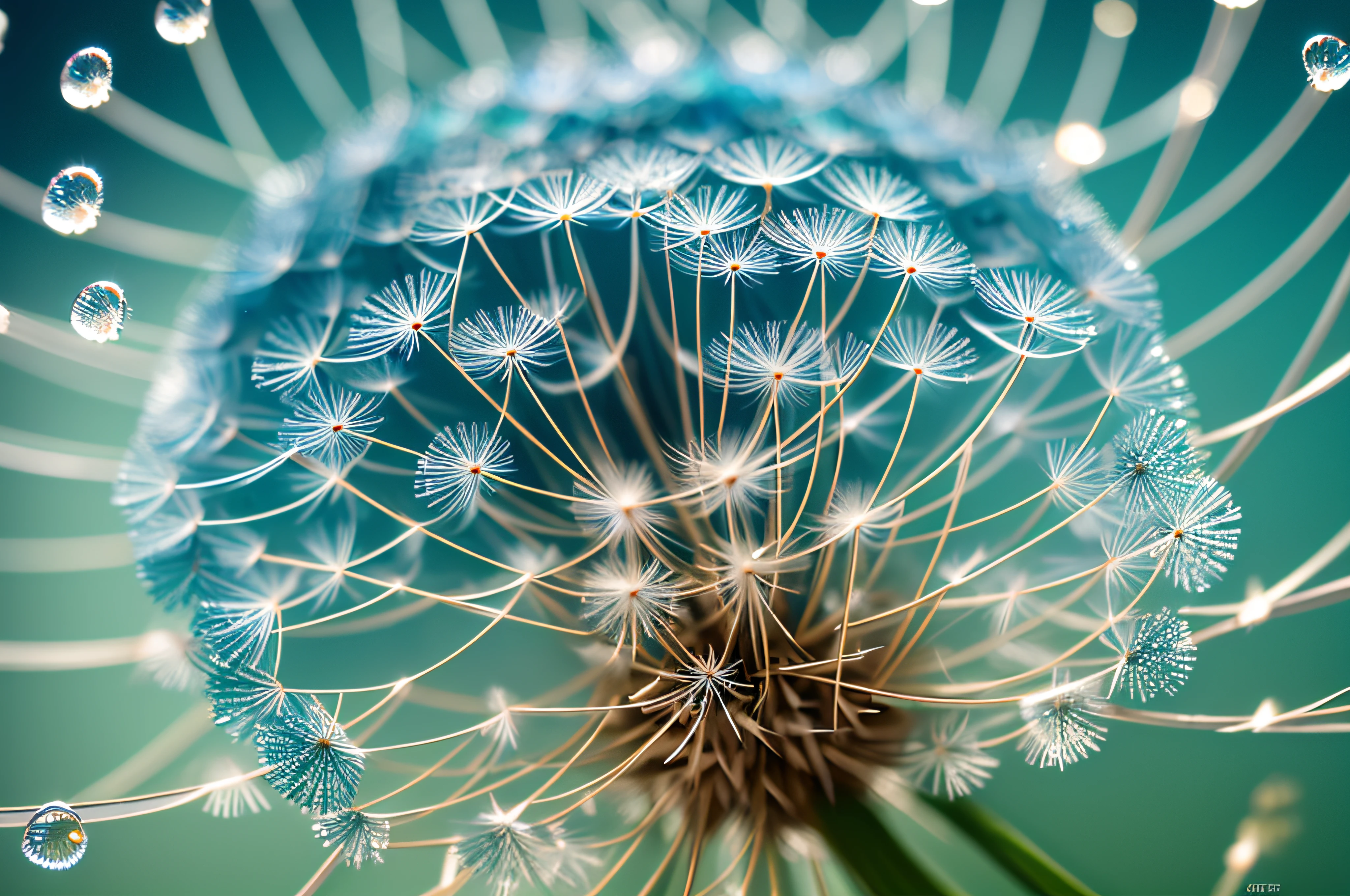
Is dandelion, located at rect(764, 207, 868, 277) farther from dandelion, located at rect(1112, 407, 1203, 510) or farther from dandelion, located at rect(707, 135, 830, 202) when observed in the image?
dandelion, located at rect(1112, 407, 1203, 510)

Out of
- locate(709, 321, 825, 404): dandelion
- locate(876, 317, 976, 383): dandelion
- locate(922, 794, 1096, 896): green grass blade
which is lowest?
locate(922, 794, 1096, 896): green grass blade

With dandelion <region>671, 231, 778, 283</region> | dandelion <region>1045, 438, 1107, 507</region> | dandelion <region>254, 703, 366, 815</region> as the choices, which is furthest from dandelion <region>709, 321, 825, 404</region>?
dandelion <region>254, 703, 366, 815</region>

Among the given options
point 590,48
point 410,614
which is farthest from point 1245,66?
point 410,614

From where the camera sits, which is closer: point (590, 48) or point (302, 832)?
point (302, 832)

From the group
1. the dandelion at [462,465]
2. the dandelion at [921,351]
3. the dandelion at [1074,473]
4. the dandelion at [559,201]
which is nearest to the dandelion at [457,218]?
the dandelion at [559,201]

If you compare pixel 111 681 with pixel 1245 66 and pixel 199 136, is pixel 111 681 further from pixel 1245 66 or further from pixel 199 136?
pixel 1245 66

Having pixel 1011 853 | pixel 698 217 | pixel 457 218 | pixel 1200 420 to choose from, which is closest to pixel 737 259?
pixel 698 217
